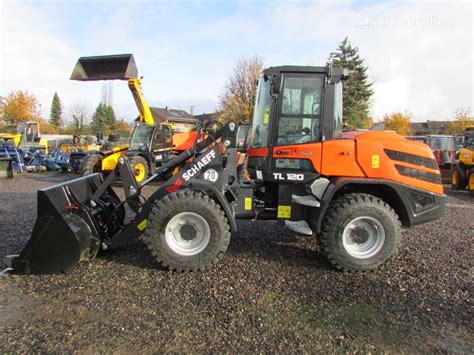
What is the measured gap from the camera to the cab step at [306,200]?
461 cm

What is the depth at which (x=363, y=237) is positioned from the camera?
15.0 ft

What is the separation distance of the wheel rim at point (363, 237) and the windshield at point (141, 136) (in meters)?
9.44

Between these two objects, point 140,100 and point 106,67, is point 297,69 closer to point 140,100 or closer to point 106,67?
point 106,67

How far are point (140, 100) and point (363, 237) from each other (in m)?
10.7

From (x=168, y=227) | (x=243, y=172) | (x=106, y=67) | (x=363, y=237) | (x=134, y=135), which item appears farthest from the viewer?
(x=134, y=135)

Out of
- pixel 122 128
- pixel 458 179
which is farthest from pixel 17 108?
pixel 458 179

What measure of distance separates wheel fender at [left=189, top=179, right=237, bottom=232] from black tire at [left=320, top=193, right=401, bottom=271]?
3.71 ft

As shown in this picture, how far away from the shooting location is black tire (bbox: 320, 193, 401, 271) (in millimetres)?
4441

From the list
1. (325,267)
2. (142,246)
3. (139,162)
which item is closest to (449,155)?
(139,162)

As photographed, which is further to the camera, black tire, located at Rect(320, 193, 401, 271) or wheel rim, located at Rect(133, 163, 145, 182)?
wheel rim, located at Rect(133, 163, 145, 182)

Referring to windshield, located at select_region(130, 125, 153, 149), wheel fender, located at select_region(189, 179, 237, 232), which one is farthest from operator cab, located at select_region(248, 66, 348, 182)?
windshield, located at select_region(130, 125, 153, 149)

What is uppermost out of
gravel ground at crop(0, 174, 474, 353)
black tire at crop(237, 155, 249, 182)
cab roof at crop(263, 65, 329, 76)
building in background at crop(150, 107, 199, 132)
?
building in background at crop(150, 107, 199, 132)

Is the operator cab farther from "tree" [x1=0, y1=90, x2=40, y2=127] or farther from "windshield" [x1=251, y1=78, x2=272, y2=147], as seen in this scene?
"tree" [x1=0, y1=90, x2=40, y2=127]

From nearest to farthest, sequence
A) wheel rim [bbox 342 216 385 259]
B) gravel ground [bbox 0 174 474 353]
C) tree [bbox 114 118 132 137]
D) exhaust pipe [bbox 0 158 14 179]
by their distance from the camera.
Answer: gravel ground [bbox 0 174 474 353] < wheel rim [bbox 342 216 385 259] < exhaust pipe [bbox 0 158 14 179] < tree [bbox 114 118 132 137]
